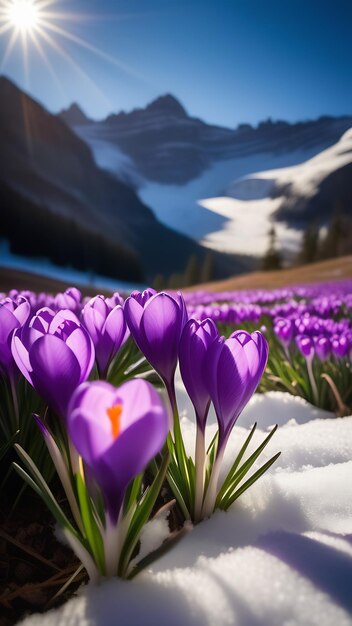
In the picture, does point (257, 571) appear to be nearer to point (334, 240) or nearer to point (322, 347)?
point (322, 347)

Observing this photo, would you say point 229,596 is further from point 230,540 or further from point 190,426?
point 190,426

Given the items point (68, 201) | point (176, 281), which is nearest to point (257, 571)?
point (176, 281)

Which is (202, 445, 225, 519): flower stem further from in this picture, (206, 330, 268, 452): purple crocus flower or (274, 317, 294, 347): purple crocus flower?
(274, 317, 294, 347): purple crocus flower

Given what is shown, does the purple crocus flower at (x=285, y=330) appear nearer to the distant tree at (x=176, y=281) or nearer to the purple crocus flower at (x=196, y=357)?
the purple crocus flower at (x=196, y=357)

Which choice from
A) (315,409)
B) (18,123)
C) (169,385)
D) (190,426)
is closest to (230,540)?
(169,385)

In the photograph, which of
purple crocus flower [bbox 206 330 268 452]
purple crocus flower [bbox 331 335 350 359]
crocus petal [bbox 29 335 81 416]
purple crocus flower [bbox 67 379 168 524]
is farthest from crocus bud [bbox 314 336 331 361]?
purple crocus flower [bbox 67 379 168 524]
